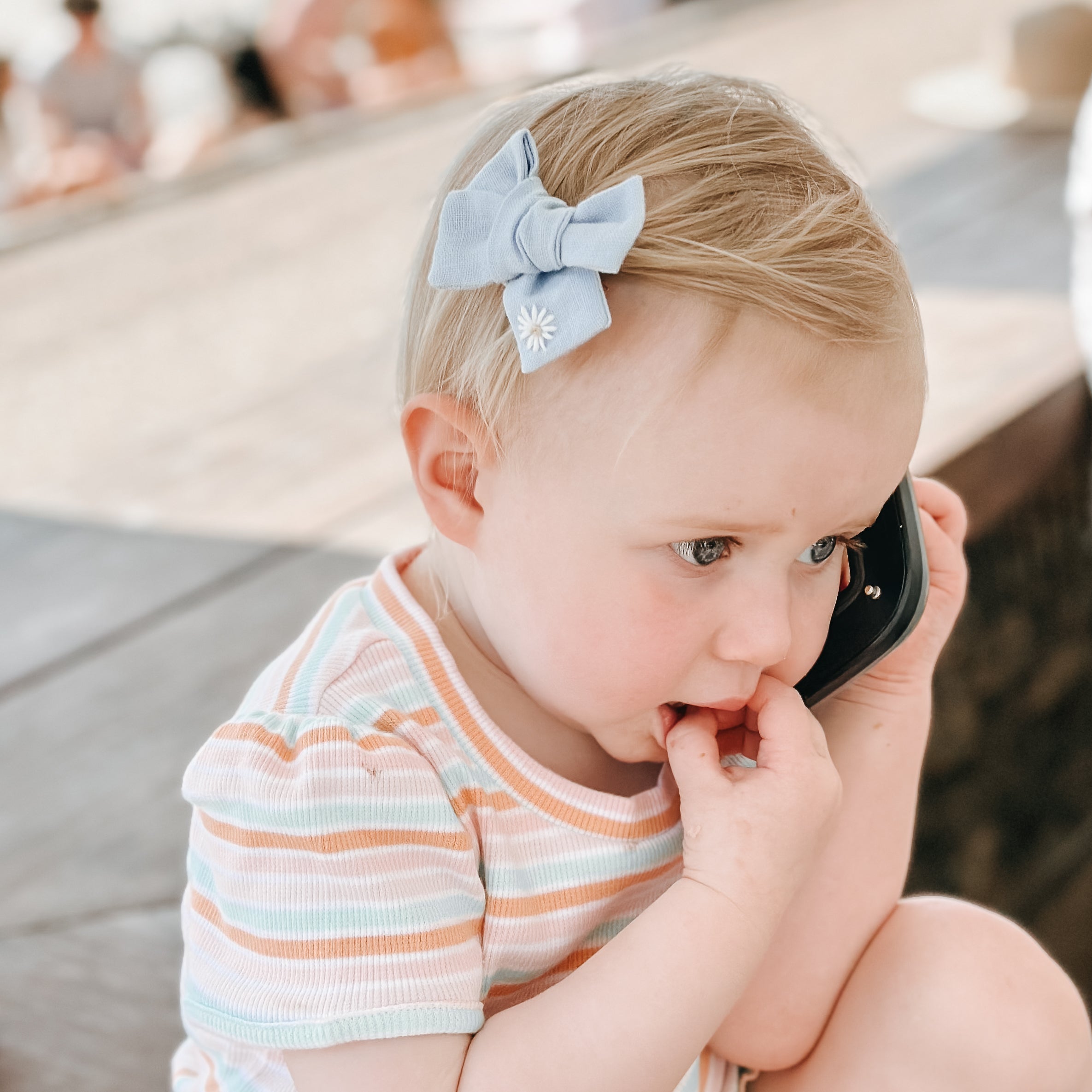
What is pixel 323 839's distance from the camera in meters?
0.65

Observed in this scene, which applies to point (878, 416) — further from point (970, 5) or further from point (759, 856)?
point (970, 5)

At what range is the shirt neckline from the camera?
29.5 inches

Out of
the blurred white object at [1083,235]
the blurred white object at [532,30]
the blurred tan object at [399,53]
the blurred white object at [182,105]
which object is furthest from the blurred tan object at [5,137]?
the blurred white object at [1083,235]

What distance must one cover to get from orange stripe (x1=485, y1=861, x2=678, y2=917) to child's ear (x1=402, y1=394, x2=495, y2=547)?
8.3 inches

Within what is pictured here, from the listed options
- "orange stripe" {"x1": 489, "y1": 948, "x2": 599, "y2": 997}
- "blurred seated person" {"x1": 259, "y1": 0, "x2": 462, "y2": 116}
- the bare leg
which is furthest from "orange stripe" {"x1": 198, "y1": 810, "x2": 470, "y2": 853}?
"blurred seated person" {"x1": 259, "y1": 0, "x2": 462, "y2": 116}

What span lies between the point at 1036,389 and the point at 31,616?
1295mm

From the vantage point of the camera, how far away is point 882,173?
2.50 meters

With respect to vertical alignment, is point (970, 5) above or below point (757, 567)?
below

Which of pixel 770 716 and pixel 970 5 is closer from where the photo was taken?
pixel 770 716

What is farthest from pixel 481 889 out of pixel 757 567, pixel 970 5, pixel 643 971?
pixel 970 5

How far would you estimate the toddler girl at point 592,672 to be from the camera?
2.09ft

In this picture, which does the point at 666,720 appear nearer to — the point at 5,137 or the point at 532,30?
the point at 5,137

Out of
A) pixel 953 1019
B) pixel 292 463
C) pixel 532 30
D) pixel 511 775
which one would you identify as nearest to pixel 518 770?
pixel 511 775

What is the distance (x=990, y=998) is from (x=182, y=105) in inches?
191
